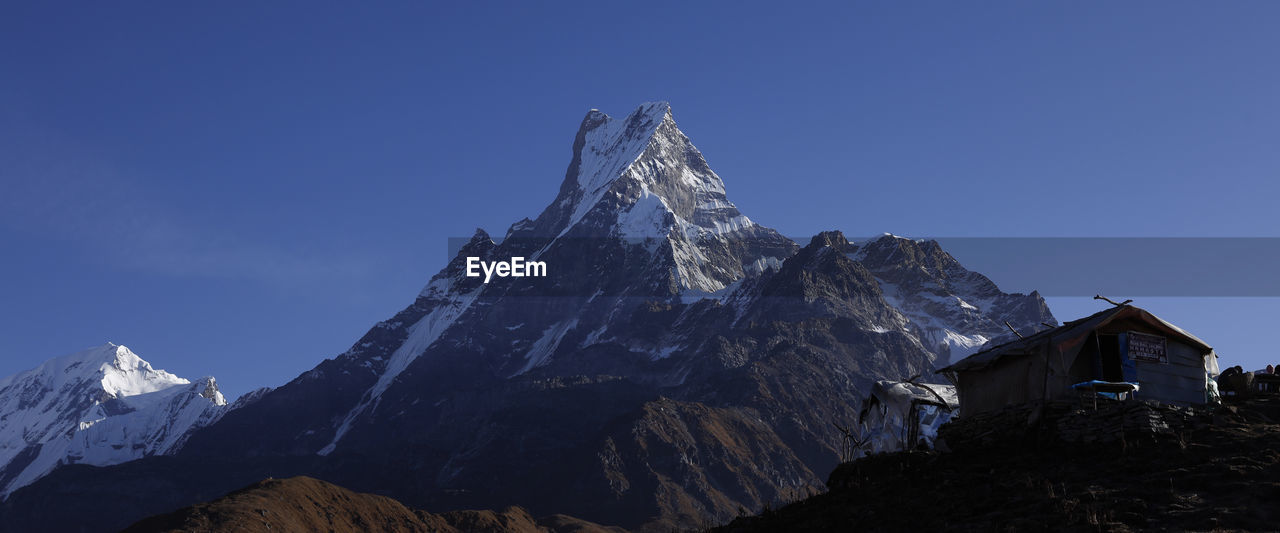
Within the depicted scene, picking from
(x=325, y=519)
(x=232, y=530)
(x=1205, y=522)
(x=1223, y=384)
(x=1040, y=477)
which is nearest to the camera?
(x=1205, y=522)

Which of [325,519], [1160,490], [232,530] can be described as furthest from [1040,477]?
[325,519]

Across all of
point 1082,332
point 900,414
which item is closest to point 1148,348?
point 1082,332

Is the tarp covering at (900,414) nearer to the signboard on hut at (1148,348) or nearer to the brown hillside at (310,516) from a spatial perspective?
the signboard on hut at (1148,348)

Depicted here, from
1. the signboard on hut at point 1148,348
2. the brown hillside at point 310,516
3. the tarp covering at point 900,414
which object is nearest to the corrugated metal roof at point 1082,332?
the signboard on hut at point 1148,348

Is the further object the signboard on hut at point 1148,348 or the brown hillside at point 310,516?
the brown hillside at point 310,516

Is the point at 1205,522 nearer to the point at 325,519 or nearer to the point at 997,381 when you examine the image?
the point at 997,381

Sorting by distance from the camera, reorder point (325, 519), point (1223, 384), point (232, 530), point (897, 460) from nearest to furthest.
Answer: point (897, 460), point (1223, 384), point (232, 530), point (325, 519)

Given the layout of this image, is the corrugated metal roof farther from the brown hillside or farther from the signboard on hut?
the brown hillside

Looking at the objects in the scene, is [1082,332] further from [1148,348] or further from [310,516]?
[310,516]
